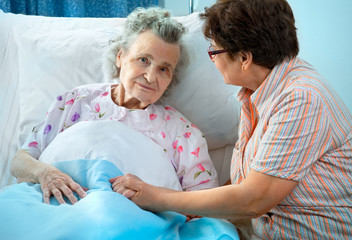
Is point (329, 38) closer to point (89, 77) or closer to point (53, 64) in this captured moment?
point (89, 77)

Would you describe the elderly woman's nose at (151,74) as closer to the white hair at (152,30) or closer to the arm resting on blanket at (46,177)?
the white hair at (152,30)

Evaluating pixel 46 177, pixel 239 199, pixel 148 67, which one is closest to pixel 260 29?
pixel 239 199

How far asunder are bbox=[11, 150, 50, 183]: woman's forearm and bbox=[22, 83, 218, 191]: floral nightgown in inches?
2.7

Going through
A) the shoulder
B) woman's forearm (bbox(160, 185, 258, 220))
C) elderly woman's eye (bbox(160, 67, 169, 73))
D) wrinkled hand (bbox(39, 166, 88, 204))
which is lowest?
wrinkled hand (bbox(39, 166, 88, 204))

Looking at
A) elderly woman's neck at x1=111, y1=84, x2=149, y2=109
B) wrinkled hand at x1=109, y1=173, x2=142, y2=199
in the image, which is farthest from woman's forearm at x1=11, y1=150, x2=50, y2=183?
elderly woman's neck at x1=111, y1=84, x2=149, y2=109

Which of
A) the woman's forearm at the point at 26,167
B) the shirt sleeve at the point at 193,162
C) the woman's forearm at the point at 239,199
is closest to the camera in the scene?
the woman's forearm at the point at 239,199

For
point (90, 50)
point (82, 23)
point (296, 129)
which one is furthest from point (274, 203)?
point (82, 23)

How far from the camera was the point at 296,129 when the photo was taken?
3.44 feet

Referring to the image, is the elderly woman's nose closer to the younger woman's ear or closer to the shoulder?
the shoulder

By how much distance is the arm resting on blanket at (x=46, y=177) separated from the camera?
4.12 feet

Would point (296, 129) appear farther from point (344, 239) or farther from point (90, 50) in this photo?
point (90, 50)

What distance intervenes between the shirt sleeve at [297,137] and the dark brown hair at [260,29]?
166 millimetres

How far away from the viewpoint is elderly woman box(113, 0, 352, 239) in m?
1.06

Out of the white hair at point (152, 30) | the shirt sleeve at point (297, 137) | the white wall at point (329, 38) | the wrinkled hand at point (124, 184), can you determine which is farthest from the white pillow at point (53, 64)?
the shirt sleeve at point (297, 137)
